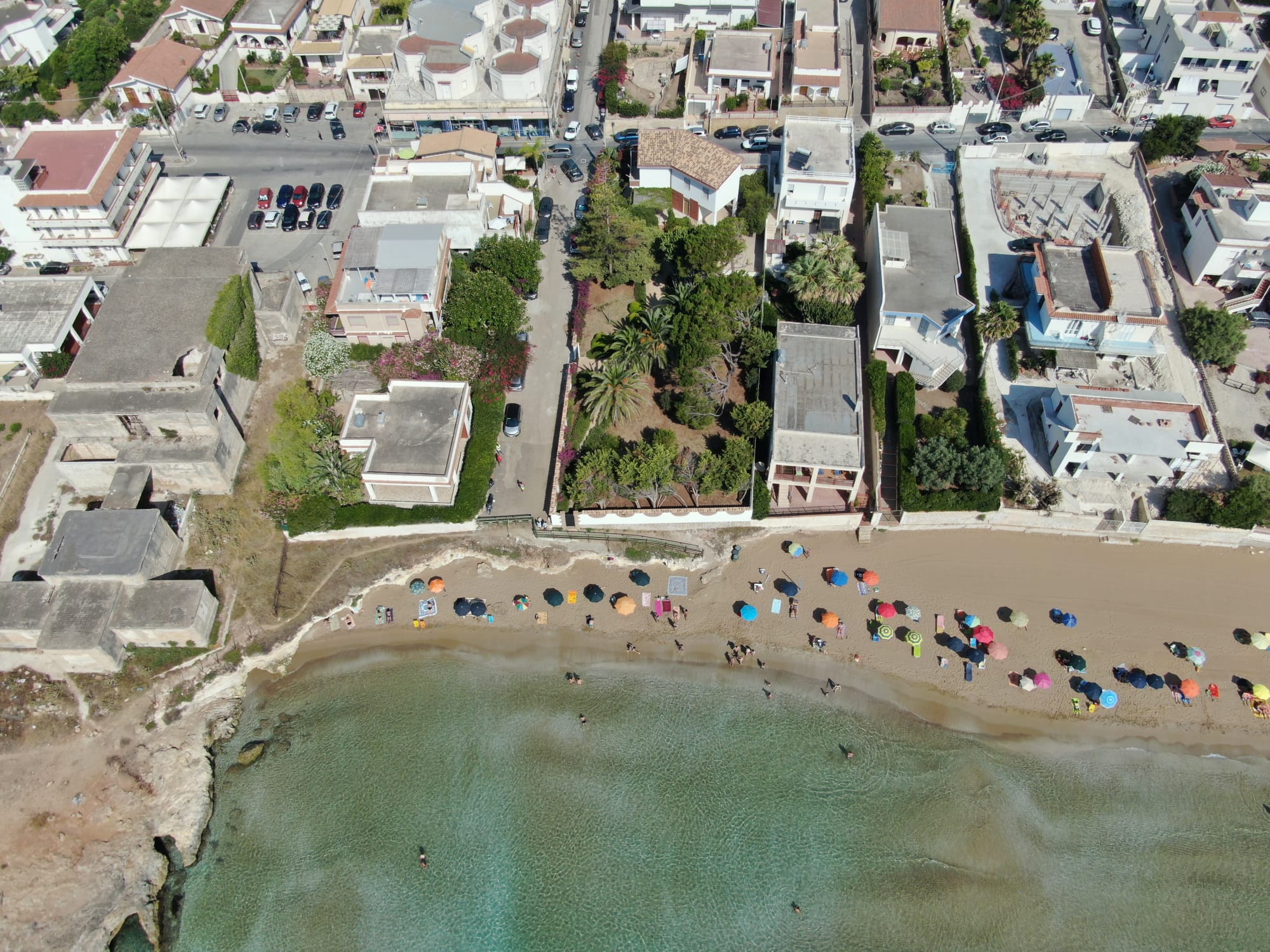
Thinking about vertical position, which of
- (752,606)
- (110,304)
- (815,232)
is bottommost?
(752,606)

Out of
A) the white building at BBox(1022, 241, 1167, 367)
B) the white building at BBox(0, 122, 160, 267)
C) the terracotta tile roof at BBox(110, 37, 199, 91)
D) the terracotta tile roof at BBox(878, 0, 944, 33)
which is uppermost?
the terracotta tile roof at BBox(878, 0, 944, 33)

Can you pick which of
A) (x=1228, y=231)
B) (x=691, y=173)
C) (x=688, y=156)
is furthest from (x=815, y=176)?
(x=1228, y=231)

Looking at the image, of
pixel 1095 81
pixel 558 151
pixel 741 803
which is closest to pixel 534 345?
pixel 558 151

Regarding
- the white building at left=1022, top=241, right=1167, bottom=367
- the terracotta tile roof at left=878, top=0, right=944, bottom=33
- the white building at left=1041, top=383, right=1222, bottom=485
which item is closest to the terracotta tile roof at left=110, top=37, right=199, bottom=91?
the terracotta tile roof at left=878, top=0, right=944, bottom=33

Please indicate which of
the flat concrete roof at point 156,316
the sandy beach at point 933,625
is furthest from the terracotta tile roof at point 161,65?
the sandy beach at point 933,625

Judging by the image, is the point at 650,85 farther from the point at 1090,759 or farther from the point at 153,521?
the point at 1090,759

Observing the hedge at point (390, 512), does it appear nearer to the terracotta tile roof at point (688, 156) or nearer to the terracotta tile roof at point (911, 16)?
the terracotta tile roof at point (688, 156)

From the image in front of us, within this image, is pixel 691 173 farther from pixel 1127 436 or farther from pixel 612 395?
pixel 1127 436

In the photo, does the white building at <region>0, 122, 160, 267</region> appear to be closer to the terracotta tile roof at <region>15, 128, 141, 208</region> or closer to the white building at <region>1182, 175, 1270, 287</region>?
the terracotta tile roof at <region>15, 128, 141, 208</region>
